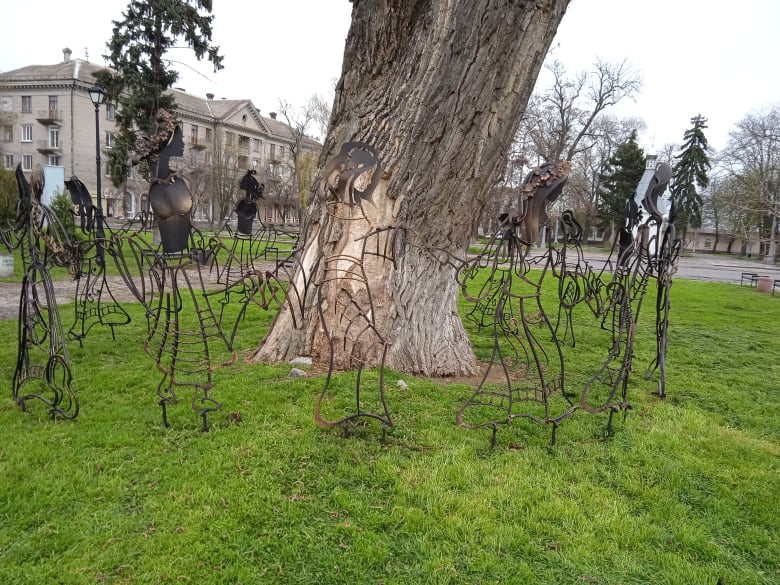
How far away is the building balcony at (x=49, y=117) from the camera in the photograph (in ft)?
123

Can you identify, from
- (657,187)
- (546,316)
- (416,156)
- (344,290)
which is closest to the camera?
(344,290)

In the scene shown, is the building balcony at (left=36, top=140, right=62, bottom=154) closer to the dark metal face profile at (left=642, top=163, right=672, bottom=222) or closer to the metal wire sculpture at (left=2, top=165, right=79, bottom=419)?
the metal wire sculpture at (left=2, top=165, right=79, bottom=419)

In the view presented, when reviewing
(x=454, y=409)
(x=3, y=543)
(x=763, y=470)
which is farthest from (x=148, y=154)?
(x=763, y=470)

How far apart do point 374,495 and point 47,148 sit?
46691mm

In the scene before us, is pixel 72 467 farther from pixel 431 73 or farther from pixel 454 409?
pixel 431 73

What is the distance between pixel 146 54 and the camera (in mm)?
17375

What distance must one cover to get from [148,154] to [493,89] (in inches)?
129

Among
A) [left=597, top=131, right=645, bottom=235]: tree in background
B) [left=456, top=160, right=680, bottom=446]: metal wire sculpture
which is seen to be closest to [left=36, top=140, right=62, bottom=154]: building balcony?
[left=456, top=160, right=680, bottom=446]: metal wire sculpture

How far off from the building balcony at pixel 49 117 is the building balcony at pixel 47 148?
5.51 ft

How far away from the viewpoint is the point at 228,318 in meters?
8.24

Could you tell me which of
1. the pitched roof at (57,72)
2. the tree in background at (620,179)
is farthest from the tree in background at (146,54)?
the tree in background at (620,179)

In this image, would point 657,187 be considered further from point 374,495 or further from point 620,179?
point 620,179

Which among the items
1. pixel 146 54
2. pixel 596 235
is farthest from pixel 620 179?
pixel 146 54

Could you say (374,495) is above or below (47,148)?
below
